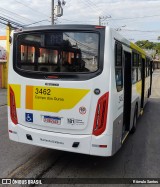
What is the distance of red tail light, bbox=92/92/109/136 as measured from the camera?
450 centimetres

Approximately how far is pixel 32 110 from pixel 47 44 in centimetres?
127

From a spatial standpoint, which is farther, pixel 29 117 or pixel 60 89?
pixel 29 117

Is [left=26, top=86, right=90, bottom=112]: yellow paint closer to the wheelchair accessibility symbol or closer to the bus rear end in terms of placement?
the bus rear end

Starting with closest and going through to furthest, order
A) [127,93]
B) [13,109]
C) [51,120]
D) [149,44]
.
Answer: [51,120] < [13,109] < [127,93] < [149,44]

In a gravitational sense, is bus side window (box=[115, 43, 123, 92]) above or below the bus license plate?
above

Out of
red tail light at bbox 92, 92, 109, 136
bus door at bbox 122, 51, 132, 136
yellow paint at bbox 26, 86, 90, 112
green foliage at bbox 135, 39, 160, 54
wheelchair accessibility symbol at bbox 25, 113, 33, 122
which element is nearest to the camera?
red tail light at bbox 92, 92, 109, 136

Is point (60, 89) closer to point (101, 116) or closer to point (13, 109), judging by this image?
point (101, 116)

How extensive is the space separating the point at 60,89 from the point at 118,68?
1.16 meters

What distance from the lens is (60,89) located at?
473 centimetres

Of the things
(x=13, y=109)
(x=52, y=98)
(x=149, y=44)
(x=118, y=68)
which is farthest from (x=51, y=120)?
(x=149, y=44)

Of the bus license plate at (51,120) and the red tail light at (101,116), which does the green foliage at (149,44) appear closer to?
the bus license plate at (51,120)

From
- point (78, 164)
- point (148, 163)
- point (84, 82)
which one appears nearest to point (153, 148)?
point (148, 163)

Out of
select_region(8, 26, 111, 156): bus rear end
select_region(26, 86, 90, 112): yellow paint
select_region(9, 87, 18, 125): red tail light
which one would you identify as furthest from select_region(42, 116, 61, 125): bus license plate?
select_region(9, 87, 18, 125): red tail light

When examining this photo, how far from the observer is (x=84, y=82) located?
4566 mm
